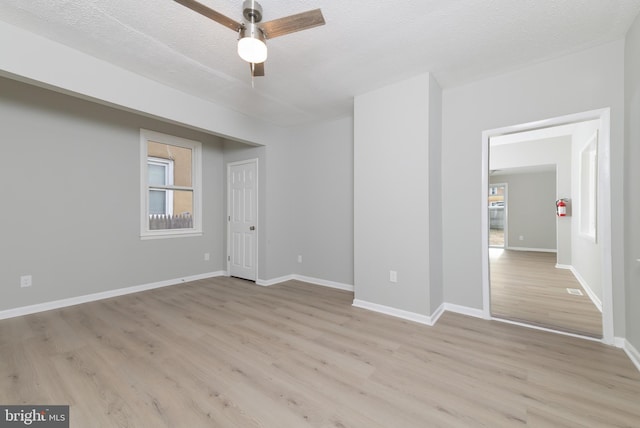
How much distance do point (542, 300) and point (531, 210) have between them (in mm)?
5642

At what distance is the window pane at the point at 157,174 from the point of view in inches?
163

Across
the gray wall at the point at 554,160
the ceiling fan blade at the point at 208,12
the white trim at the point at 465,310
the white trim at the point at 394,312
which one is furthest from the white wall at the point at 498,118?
the gray wall at the point at 554,160

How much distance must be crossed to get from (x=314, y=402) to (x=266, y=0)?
2668 millimetres

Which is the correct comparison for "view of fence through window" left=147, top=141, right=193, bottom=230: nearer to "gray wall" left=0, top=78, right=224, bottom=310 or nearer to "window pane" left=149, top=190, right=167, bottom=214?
"window pane" left=149, top=190, right=167, bottom=214

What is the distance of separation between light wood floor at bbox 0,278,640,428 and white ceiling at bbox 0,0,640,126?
2639 millimetres

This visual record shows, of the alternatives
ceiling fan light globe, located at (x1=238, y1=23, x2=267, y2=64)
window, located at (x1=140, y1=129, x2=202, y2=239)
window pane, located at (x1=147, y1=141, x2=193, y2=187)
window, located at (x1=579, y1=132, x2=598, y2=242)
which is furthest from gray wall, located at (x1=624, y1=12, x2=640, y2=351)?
window pane, located at (x1=147, y1=141, x2=193, y2=187)

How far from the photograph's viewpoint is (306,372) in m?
1.97

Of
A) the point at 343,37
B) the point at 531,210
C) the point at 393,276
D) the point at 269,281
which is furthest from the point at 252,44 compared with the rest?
the point at 531,210

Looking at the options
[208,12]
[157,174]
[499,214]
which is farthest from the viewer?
[499,214]

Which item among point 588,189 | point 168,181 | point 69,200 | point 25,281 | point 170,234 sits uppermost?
point 168,181

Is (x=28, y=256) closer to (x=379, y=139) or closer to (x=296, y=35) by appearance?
(x=296, y=35)

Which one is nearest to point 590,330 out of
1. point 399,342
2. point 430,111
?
point 399,342

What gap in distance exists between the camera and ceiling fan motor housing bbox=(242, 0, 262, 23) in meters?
1.79

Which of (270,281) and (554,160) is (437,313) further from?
→ (554,160)
